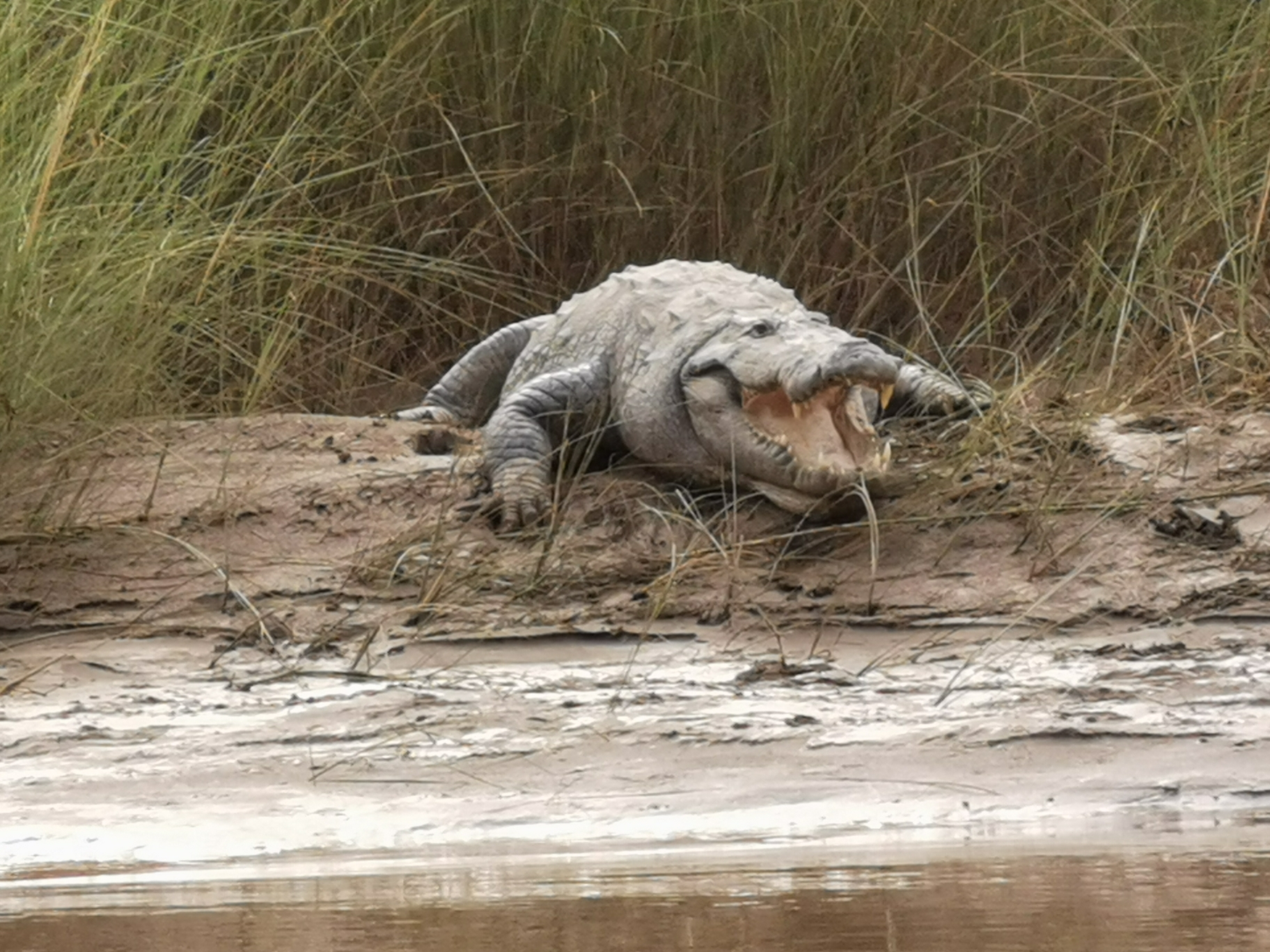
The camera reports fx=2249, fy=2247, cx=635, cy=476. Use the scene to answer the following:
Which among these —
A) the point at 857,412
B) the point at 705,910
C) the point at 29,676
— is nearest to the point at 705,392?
the point at 857,412

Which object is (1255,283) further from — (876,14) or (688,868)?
(688,868)

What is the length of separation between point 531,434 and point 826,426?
710 mm

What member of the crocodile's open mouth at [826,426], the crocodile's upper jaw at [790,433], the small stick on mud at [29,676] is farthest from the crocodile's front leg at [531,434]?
the small stick on mud at [29,676]

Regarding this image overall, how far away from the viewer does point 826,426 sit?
466cm

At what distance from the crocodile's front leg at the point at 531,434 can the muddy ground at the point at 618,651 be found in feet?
0.28

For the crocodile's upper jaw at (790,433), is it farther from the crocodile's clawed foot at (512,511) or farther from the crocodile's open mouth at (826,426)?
the crocodile's clawed foot at (512,511)

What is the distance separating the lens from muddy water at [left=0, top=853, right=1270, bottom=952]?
213cm

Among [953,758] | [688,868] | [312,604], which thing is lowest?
[312,604]

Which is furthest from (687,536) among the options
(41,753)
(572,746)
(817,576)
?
(41,753)

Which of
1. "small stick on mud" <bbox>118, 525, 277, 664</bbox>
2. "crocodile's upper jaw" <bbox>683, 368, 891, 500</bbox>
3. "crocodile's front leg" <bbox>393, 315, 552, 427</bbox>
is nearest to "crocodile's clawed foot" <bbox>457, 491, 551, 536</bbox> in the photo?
"crocodile's upper jaw" <bbox>683, 368, 891, 500</bbox>

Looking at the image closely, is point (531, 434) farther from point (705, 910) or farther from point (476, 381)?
point (705, 910)

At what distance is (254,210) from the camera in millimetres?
5715

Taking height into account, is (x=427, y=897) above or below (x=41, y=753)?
above

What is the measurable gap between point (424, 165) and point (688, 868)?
3794 mm
